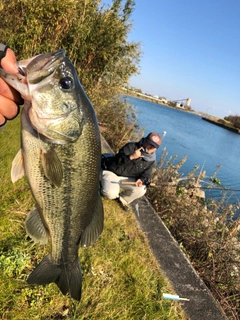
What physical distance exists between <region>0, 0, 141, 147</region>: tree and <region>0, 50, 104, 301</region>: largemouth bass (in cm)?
871

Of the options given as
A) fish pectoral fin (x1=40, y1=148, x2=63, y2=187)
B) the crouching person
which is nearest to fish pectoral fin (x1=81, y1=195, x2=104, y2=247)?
fish pectoral fin (x1=40, y1=148, x2=63, y2=187)

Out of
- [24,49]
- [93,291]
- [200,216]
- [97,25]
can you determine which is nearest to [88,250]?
[93,291]

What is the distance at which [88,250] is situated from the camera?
3645 millimetres

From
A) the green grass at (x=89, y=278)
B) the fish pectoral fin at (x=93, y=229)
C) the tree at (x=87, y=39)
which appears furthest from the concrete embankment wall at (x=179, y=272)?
the tree at (x=87, y=39)

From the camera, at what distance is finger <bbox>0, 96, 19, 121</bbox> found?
1.73m

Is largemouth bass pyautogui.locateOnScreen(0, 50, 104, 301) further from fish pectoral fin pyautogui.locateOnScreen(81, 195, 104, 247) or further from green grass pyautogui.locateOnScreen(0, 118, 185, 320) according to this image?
green grass pyautogui.locateOnScreen(0, 118, 185, 320)

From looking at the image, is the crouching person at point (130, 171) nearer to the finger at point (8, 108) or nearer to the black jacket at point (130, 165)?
the black jacket at point (130, 165)

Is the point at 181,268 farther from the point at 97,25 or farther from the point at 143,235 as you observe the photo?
the point at 97,25

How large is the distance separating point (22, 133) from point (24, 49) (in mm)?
9562

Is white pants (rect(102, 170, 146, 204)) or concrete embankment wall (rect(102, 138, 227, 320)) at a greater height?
white pants (rect(102, 170, 146, 204))

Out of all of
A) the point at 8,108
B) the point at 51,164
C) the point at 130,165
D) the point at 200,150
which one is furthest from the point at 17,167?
the point at 200,150

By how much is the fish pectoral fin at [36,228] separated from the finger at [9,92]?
760 mm

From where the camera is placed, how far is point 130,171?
20.2 feet

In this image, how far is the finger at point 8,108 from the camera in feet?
5.67
